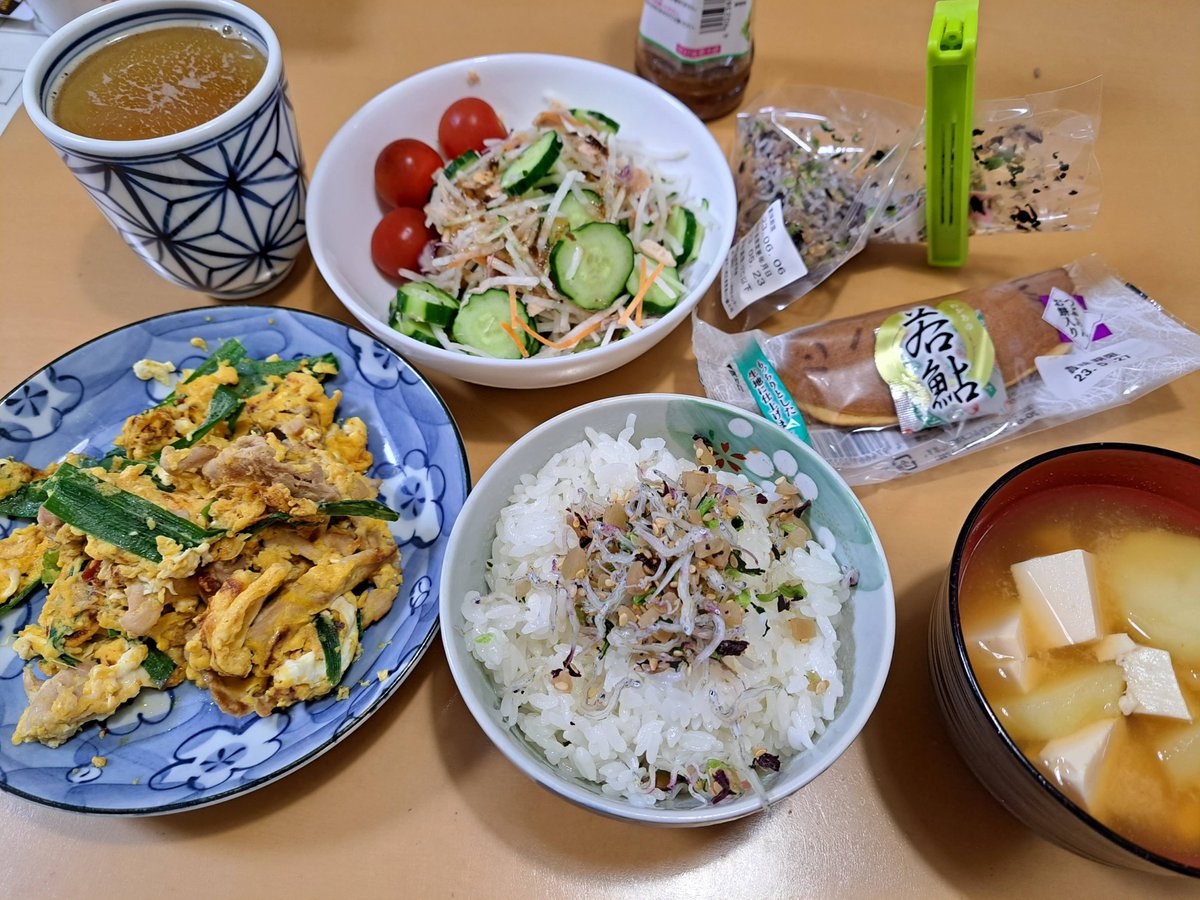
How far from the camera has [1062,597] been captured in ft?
3.81

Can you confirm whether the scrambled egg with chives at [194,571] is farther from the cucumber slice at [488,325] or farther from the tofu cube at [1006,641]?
the tofu cube at [1006,641]

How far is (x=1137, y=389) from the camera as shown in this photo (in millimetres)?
1583

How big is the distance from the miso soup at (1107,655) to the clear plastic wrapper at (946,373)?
1.22 ft

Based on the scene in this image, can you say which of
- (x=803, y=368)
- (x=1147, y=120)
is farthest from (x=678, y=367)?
(x=1147, y=120)

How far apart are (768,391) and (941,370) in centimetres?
34

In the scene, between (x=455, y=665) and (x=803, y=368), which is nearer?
(x=455, y=665)

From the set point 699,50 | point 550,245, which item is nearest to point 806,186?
point 699,50

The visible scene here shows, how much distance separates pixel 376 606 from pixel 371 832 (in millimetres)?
356

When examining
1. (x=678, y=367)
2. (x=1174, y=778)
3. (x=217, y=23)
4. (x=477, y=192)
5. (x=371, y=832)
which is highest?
(x=217, y=23)

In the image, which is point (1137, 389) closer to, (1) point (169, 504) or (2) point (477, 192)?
(2) point (477, 192)

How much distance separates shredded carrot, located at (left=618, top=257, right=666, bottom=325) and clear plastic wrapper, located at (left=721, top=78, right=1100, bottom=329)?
205 millimetres

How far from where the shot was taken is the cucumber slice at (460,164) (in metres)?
1.78

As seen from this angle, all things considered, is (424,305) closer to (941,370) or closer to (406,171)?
(406,171)

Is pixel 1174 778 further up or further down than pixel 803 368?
further down
